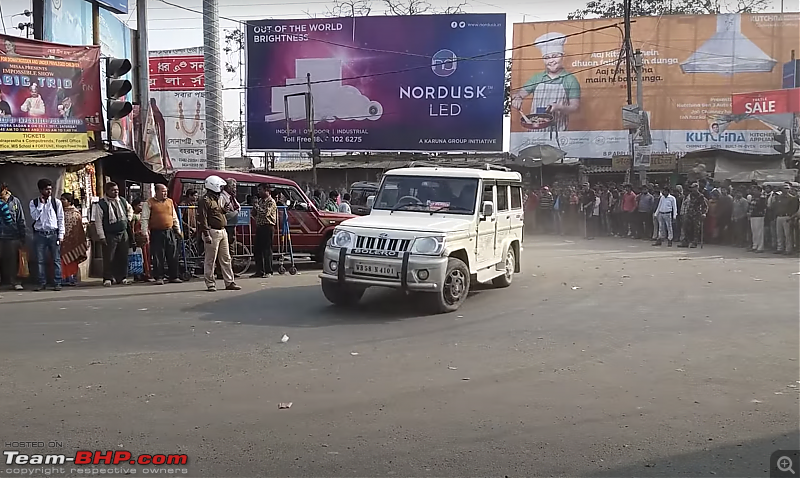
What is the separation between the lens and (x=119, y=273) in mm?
12789

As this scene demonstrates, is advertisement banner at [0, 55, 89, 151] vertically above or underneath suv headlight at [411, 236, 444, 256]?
above

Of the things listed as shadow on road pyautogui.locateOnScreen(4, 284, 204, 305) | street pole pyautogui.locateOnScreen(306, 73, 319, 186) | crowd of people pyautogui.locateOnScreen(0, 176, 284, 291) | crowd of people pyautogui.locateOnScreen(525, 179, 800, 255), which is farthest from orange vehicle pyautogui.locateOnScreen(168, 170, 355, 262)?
street pole pyautogui.locateOnScreen(306, 73, 319, 186)

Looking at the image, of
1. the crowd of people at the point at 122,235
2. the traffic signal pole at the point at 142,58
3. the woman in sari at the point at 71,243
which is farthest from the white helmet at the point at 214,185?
the traffic signal pole at the point at 142,58

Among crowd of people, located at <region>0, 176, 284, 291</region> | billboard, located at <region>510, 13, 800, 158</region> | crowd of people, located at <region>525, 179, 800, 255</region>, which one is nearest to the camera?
crowd of people, located at <region>0, 176, 284, 291</region>

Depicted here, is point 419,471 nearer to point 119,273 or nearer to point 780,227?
point 119,273

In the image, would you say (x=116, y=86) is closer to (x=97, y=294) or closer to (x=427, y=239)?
(x=97, y=294)

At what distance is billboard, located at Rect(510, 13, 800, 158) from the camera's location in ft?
103

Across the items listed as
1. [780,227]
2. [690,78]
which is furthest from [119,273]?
[690,78]

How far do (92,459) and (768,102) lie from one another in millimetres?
28621

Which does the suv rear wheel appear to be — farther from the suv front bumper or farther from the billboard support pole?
the billboard support pole

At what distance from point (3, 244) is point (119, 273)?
186 cm

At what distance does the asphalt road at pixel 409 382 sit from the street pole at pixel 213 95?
28.7 ft

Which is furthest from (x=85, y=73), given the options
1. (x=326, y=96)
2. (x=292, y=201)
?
(x=326, y=96)

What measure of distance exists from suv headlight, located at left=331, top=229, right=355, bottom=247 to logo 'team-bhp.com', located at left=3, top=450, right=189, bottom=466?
5.45 m
